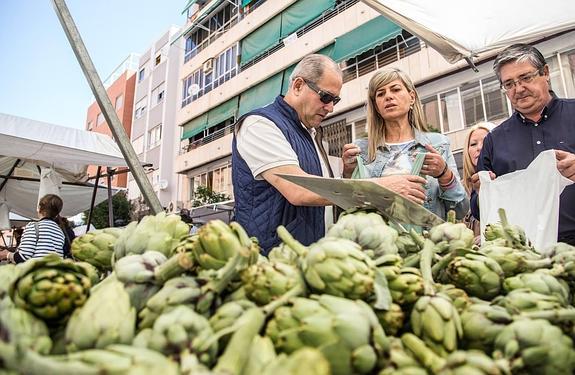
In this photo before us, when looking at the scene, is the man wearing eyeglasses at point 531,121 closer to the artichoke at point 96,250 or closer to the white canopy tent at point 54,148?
the artichoke at point 96,250

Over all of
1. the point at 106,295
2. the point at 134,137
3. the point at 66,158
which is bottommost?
the point at 106,295

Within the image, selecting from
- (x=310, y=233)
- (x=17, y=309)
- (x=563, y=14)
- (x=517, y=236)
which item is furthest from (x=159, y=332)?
(x=563, y=14)

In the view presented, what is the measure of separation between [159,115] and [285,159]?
26.5 meters

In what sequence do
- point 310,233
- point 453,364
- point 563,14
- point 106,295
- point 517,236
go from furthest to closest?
1. point 563,14
2. point 310,233
3. point 517,236
4. point 106,295
5. point 453,364

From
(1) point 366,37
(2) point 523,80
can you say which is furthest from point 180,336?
(1) point 366,37

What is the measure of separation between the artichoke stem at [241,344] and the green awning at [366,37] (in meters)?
12.5

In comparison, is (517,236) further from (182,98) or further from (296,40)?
(182,98)

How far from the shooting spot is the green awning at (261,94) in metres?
16.9

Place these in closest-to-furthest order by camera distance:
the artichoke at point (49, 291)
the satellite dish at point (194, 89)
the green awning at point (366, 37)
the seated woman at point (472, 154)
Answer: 1. the artichoke at point (49, 291)
2. the seated woman at point (472, 154)
3. the green awning at point (366, 37)
4. the satellite dish at point (194, 89)

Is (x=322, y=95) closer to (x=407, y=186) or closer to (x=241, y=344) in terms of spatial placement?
(x=407, y=186)

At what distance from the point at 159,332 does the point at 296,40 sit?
719 inches

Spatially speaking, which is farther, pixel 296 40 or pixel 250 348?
pixel 296 40

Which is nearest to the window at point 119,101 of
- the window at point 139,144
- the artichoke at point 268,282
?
the window at point 139,144

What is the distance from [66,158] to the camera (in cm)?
514
